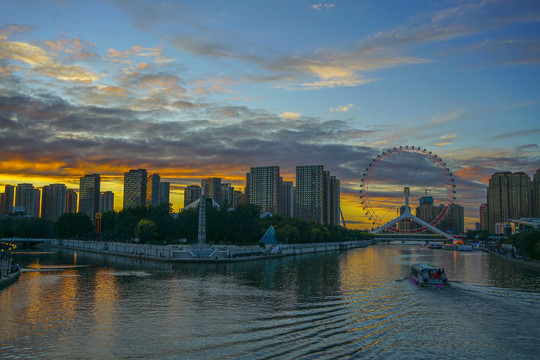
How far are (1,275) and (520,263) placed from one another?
85.8m

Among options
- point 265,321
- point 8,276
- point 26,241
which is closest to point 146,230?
point 8,276

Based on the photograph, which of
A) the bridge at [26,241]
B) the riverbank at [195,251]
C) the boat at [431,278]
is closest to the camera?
the boat at [431,278]

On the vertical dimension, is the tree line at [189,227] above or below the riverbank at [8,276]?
above

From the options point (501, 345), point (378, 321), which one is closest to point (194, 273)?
point (378, 321)

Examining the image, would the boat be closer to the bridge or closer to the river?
the river

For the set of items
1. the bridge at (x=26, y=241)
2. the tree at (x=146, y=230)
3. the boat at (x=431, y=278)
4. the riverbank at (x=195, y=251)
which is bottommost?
the bridge at (x=26, y=241)

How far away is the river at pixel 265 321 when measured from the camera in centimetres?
2286

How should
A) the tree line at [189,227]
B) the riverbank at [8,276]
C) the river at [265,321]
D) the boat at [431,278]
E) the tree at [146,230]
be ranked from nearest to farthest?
1. the river at [265,321]
2. the riverbank at [8,276]
3. the boat at [431,278]
4. the tree at [146,230]
5. the tree line at [189,227]

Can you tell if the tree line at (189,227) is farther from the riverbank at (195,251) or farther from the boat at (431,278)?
the boat at (431,278)

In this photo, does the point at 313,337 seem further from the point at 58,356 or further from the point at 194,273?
the point at 194,273

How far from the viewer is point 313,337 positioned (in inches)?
986

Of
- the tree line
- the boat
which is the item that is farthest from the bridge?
the boat

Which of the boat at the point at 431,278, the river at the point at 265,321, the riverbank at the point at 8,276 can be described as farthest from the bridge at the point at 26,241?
the boat at the point at 431,278

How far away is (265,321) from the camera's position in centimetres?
2906
